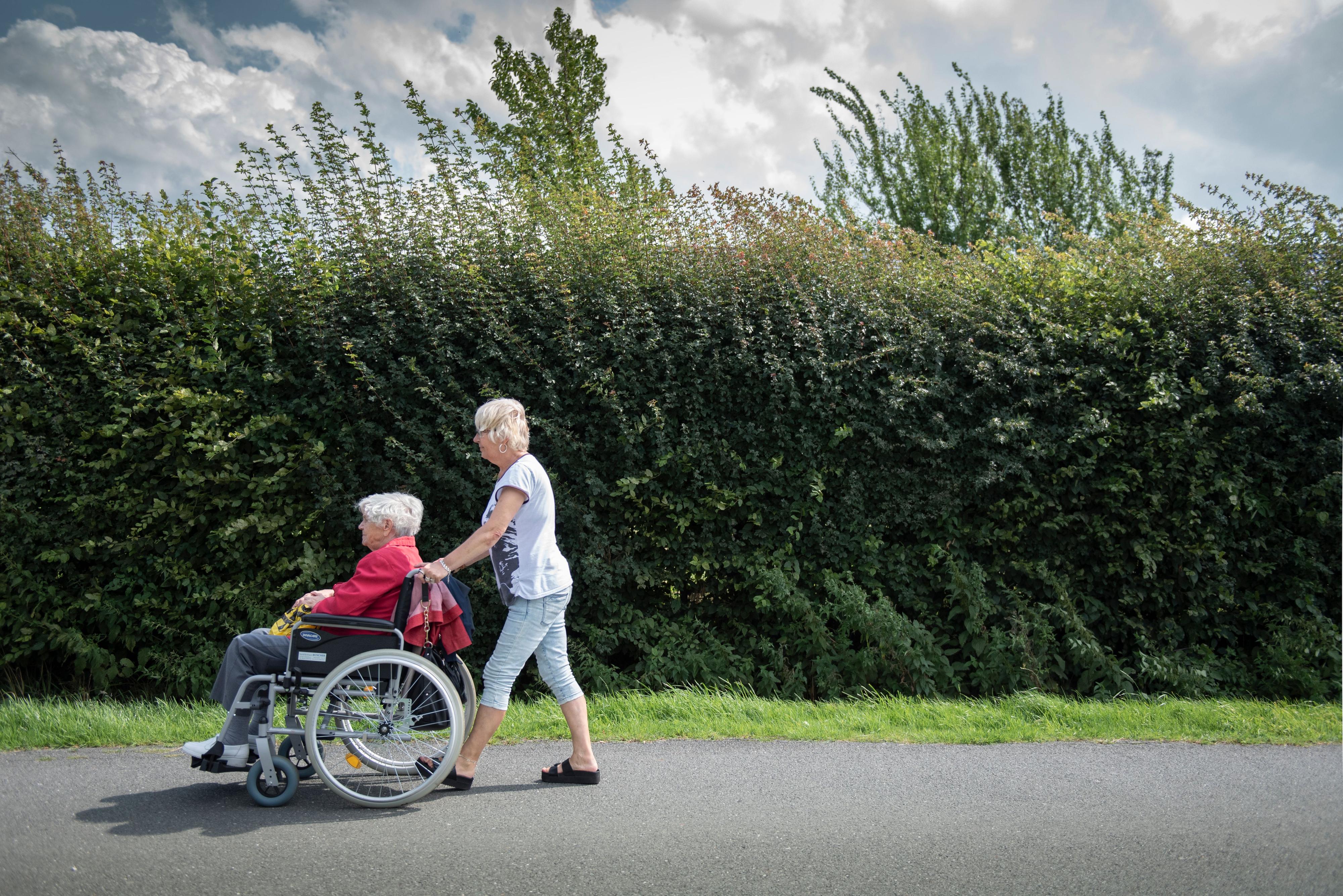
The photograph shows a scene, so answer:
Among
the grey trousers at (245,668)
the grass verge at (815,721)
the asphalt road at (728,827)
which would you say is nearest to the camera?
the asphalt road at (728,827)

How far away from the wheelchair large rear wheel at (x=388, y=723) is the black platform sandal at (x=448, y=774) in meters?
0.03

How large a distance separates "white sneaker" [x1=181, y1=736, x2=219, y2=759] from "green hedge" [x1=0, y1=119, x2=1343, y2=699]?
202 cm

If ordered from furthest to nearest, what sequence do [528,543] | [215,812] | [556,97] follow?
1. [556,97]
2. [528,543]
3. [215,812]

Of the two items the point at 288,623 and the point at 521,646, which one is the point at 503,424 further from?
the point at 288,623

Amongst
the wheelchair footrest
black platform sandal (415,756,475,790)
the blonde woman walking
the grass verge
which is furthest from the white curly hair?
the grass verge

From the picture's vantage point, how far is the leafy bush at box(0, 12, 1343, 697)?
6.31 metres

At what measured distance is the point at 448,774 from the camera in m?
4.25

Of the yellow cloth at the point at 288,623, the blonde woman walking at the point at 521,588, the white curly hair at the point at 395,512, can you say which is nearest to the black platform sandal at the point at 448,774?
the blonde woman walking at the point at 521,588

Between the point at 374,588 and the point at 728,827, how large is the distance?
2006 mm

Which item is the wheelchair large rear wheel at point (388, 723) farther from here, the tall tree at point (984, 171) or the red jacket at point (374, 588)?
the tall tree at point (984, 171)

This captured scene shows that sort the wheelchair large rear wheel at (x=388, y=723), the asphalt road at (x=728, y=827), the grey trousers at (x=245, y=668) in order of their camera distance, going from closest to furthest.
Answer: the asphalt road at (x=728, y=827) < the wheelchair large rear wheel at (x=388, y=723) < the grey trousers at (x=245, y=668)

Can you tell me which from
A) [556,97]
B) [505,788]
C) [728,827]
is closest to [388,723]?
[505,788]

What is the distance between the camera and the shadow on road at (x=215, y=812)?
12.8 ft

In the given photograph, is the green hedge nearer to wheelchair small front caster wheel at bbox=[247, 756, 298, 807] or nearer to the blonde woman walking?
the blonde woman walking
